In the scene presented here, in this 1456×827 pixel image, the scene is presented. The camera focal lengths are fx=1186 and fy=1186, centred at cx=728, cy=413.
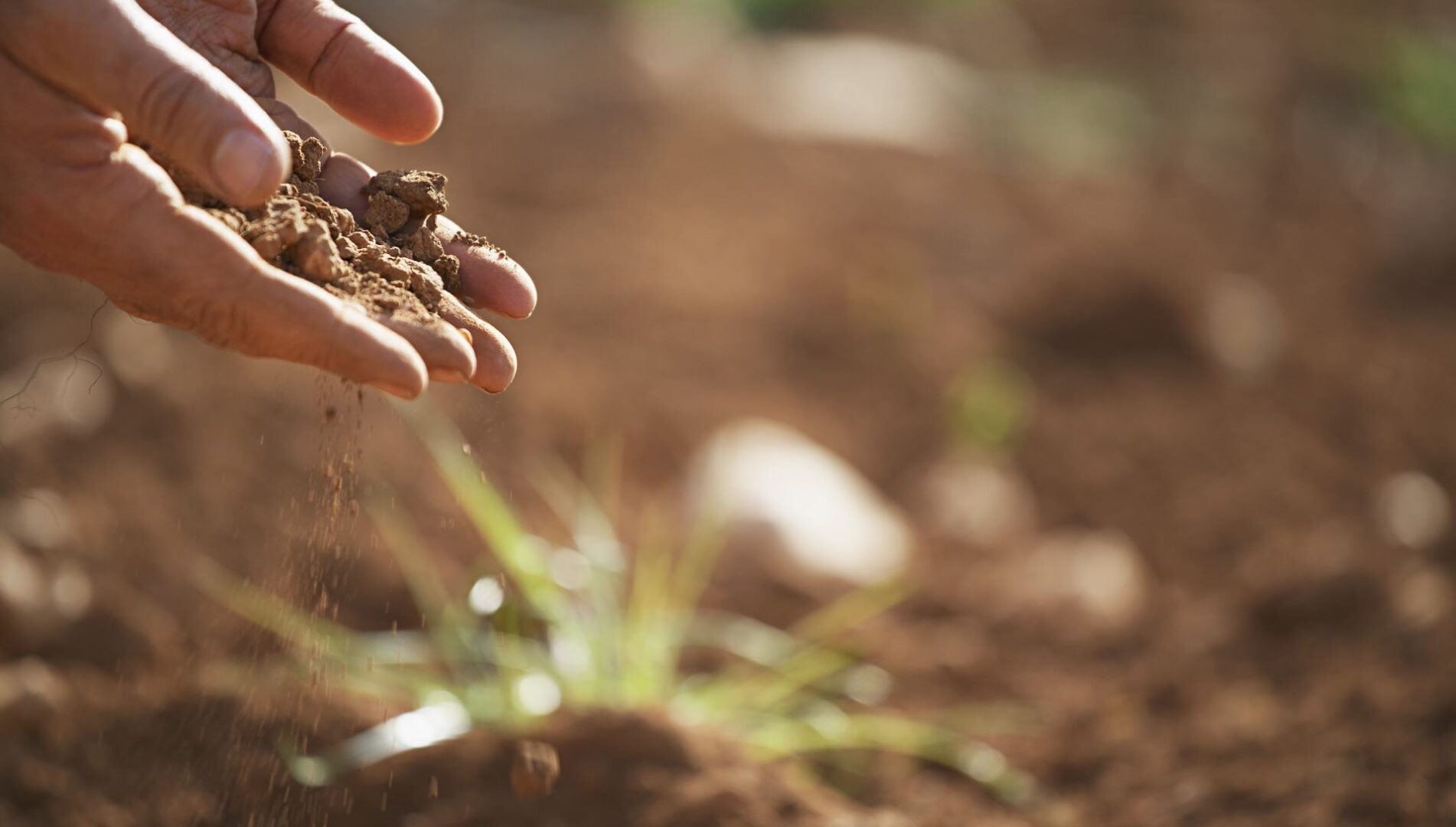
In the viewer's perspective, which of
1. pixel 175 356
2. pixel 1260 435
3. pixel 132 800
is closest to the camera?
pixel 132 800

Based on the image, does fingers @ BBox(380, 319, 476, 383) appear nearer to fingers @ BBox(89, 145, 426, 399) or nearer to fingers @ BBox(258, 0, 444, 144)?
fingers @ BBox(89, 145, 426, 399)

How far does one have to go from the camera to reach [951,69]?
655cm

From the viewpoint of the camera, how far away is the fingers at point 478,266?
1630 mm

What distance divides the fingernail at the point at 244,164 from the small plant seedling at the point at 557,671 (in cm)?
65

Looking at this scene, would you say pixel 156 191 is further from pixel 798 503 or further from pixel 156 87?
pixel 798 503

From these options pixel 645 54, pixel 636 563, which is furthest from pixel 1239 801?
pixel 645 54

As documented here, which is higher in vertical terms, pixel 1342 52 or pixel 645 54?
pixel 1342 52

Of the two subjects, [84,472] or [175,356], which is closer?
[84,472]

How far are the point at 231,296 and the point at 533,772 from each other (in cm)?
81

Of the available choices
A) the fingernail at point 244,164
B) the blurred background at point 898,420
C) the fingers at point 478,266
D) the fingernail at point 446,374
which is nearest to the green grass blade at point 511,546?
the blurred background at point 898,420

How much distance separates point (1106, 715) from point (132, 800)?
5.73 ft

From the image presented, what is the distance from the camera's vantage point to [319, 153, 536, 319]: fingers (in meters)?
1.63

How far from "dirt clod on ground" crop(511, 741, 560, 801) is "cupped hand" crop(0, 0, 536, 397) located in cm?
60

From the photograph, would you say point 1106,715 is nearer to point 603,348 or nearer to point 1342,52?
point 603,348
